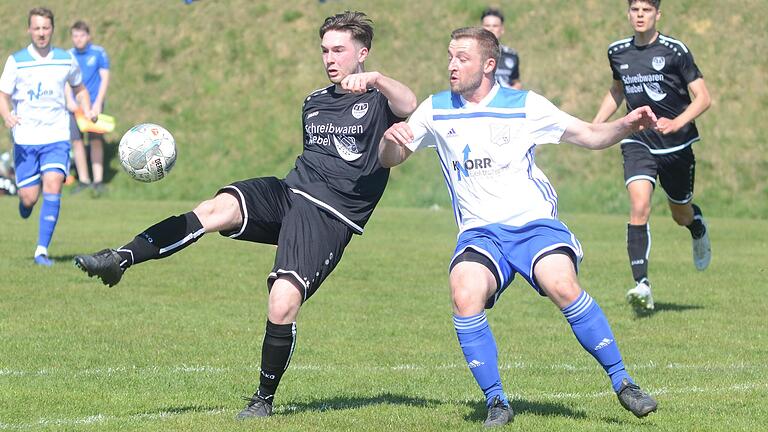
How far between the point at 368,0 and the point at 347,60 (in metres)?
22.4

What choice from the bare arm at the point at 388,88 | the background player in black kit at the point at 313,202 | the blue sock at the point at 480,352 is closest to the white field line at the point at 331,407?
the background player in black kit at the point at 313,202

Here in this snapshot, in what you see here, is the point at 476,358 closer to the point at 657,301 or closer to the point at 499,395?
the point at 499,395

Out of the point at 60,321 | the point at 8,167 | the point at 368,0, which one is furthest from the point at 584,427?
the point at 368,0

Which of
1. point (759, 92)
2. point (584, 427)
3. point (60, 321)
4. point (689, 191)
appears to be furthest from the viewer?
point (759, 92)

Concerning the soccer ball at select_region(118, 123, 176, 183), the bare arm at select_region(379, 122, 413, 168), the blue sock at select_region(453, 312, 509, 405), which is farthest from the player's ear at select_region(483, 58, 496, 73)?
the soccer ball at select_region(118, 123, 176, 183)

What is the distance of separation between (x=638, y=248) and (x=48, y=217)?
672cm

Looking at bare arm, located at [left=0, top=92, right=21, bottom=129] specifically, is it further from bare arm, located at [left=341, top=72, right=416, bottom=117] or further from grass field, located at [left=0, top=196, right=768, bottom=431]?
bare arm, located at [left=341, top=72, right=416, bottom=117]

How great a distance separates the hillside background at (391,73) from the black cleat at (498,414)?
17146 millimetres

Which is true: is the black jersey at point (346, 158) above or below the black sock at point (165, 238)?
above

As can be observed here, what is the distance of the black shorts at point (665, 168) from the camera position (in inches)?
452

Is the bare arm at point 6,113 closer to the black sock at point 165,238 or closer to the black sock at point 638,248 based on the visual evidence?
the black sock at point 638,248

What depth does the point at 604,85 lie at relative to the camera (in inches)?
1003

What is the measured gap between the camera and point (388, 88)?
273 inches

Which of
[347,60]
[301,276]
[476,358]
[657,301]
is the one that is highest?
[347,60]
